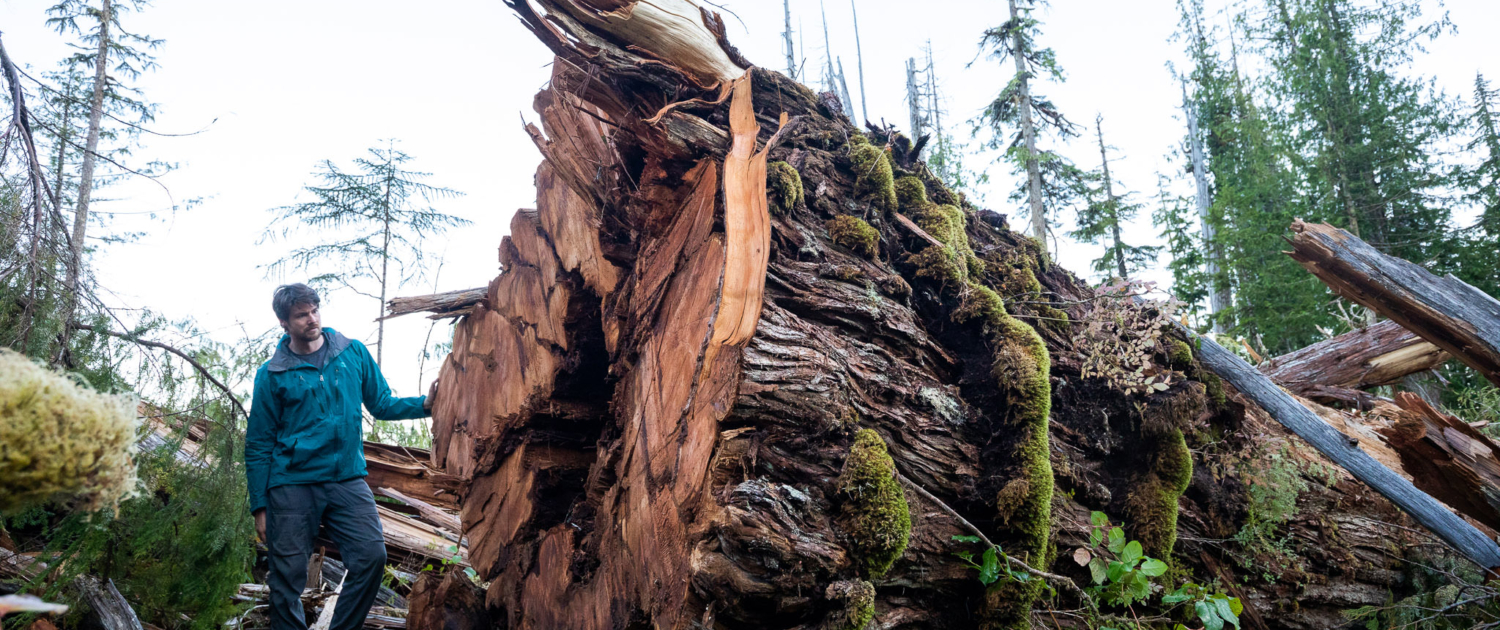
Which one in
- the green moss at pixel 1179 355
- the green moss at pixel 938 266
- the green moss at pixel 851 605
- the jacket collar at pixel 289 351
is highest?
the green moss at pixel 938 266

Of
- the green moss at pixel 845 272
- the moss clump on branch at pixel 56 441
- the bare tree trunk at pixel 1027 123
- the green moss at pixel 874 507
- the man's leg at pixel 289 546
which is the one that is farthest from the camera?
the bare tree trunk at pixel 1027 123

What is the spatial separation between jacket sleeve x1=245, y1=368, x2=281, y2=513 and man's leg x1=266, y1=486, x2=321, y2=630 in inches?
2.9

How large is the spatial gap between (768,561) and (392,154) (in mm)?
16834

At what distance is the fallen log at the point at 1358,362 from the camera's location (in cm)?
550

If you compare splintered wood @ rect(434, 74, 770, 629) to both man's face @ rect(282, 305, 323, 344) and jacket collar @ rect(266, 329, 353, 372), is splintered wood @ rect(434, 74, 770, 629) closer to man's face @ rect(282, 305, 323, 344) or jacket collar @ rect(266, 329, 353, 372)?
jacket collar @ rect(266, 329, 353, 372)

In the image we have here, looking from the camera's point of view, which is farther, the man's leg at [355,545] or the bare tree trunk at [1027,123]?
the bare tree trunk at [1027,123]

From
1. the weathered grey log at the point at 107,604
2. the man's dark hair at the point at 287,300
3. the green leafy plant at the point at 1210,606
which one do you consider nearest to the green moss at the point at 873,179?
the green leafy plant at the point at 1210,606

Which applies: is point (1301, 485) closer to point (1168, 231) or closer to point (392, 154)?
point (392, 154)

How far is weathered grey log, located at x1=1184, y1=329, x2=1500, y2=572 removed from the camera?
3.58m

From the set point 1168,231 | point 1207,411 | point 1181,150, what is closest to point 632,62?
point 1207,411

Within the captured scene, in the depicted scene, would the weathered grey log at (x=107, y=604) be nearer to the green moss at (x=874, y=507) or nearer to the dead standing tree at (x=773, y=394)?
the dead standing tree at (x=773, y=394)

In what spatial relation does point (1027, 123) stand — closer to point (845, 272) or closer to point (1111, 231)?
point (1111, 231)

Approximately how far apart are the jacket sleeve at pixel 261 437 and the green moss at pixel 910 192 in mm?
3322

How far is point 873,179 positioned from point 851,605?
6.90 ft
